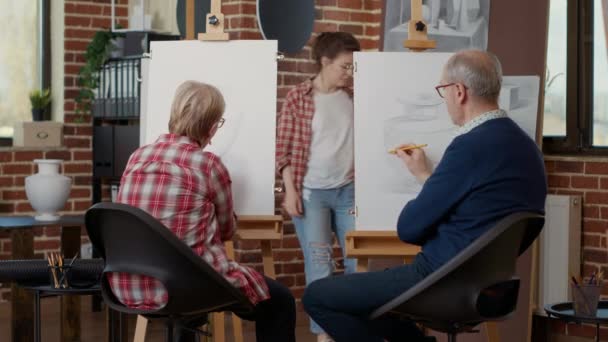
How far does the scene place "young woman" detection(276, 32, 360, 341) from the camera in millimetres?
4852

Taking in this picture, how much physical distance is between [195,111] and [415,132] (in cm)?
112

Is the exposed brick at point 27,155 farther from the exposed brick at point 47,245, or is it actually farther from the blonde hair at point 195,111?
the blonde hair at point 195,111

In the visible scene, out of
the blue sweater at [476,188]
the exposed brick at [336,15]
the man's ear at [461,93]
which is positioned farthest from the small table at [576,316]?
the exposed brick at [336,15]

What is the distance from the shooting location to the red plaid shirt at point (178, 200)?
334 centimetres

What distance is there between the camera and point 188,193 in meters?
3.36

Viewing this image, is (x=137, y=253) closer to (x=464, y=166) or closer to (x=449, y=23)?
(x=464, y=166)

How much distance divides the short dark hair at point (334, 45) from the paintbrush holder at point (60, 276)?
5.24 ft

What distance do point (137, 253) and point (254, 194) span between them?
47.3 inches

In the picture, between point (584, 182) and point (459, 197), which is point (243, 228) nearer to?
point (459, 197)

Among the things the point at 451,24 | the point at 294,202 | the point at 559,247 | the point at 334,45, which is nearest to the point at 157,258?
the point at 294,202

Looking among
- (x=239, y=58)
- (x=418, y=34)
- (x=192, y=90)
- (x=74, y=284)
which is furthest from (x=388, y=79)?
(x=74, y=284)

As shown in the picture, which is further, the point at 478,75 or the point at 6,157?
the point at 6,157

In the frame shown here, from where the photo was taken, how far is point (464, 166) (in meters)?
3.18

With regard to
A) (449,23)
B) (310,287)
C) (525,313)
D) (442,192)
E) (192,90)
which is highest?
(449,23)
